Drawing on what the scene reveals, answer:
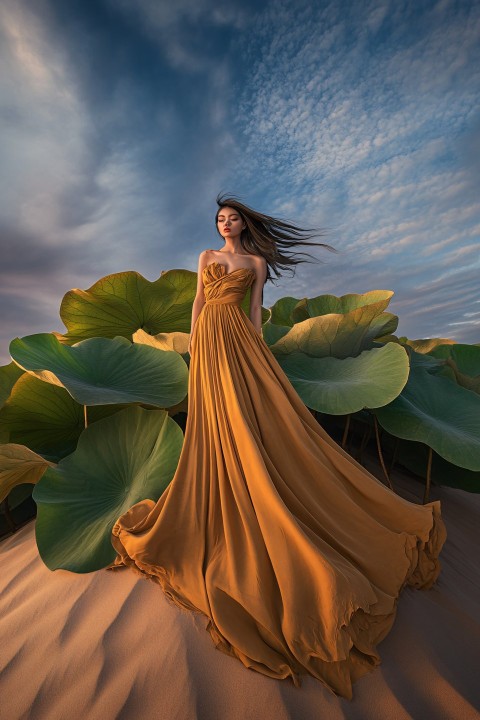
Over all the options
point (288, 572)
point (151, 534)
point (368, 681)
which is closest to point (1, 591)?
point (151, 534)

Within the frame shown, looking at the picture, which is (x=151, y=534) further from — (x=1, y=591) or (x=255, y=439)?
(x=1, y=591)

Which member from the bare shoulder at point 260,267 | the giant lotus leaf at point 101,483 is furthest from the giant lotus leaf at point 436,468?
the giant lotus leaf at point 101,483

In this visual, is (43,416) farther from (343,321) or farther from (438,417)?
(438,417)

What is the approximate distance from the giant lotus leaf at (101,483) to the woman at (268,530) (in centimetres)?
14

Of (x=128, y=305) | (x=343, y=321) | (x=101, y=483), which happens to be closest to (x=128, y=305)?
(x=128, y=305)

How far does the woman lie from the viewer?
45.7 inches

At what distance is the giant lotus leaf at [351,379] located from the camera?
1.90 metres

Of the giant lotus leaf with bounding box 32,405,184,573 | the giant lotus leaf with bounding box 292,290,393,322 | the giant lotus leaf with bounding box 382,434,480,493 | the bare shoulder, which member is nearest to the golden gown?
the giant lotus leaf with bounding box 32,405,184,573

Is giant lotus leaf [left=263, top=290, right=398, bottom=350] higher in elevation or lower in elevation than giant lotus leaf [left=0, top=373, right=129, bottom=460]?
higher

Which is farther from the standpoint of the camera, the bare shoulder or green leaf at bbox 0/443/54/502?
the bare shoulder

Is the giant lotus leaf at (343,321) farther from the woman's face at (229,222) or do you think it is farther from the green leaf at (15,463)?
the green leaf at (15,463)

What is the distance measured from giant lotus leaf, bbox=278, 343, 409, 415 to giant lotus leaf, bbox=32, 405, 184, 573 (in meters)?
0.71

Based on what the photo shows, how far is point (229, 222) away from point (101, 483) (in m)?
1.37

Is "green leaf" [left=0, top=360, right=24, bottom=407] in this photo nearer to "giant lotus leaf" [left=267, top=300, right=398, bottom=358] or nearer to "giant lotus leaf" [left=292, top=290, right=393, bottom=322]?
"giant lotus leaf" [left=267, top=300, right=398, bottom=358]
